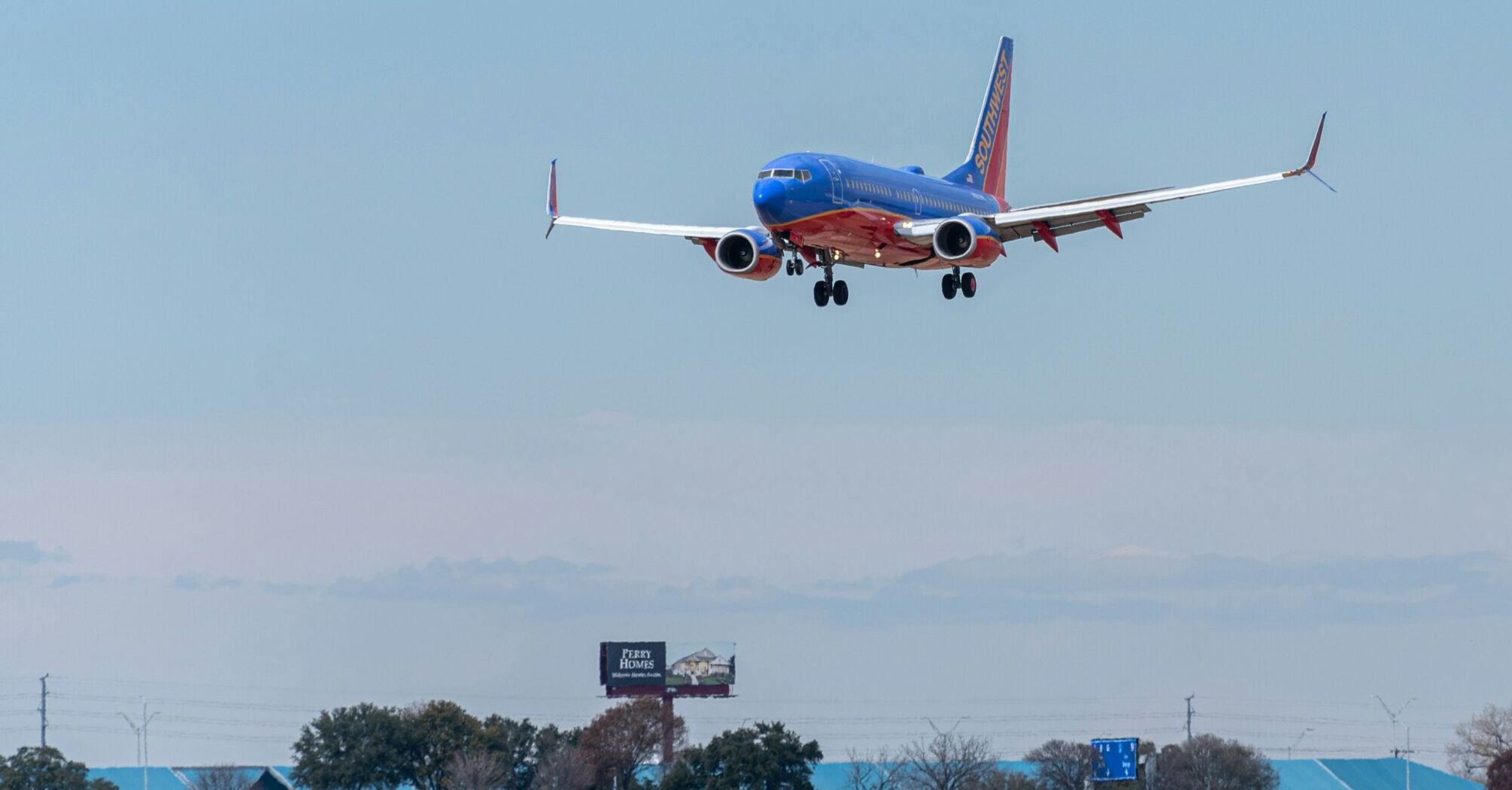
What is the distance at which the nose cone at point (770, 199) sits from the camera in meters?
69.7

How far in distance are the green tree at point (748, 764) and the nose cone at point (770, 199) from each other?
229ft

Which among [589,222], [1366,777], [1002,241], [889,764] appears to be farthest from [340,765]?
[1366,777]

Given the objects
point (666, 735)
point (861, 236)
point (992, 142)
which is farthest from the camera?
point (666, 735)

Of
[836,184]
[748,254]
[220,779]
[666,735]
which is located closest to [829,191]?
[836,184]

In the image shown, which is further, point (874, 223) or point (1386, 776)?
point (1386, 776)

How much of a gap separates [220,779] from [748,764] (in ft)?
119

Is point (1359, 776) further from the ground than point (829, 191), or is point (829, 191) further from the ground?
point (829, 191)

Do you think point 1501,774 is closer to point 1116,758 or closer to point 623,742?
point 1116,758

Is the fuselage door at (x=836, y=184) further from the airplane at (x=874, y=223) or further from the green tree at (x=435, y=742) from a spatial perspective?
the green tree at (x=435, y=742)

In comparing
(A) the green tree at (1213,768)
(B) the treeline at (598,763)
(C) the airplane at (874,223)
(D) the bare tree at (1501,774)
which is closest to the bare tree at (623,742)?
(B) the treeline at (598,763)

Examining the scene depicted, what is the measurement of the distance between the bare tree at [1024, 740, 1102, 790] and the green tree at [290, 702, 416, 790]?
41613 millimetres

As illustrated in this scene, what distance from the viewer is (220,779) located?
145375mm

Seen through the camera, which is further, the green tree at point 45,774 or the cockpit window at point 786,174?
the green tree at point 45,774

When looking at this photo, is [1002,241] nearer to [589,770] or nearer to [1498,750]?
[589,770]
